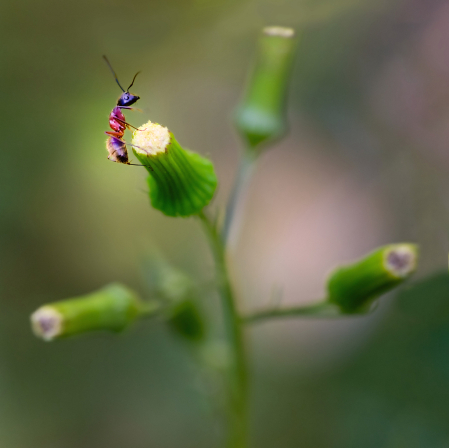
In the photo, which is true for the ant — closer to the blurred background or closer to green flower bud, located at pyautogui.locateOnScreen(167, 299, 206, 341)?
green flower bud, located at pyautogui.locateOnScreen(167, 299, 206, 341)

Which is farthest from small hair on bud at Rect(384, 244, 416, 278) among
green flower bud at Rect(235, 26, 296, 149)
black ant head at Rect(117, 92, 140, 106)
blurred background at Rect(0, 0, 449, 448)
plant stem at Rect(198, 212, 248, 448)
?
blurred background at Rect(0, 0, 449, 448)

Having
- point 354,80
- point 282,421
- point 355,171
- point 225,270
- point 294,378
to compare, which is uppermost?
point 354,80

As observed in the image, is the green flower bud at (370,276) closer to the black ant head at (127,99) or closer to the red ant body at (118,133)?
the red ant body at (118,133)

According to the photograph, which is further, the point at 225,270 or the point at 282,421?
the point at 282,421

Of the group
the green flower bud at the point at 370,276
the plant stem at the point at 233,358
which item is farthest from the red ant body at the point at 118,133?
the green flower bud at the point at 370,276

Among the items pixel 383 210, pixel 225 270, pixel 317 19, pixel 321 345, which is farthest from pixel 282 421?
pixel 317 19

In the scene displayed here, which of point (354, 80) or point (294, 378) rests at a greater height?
point (354, 80)

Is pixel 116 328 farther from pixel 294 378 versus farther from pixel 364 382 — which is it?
pixel 294 378
